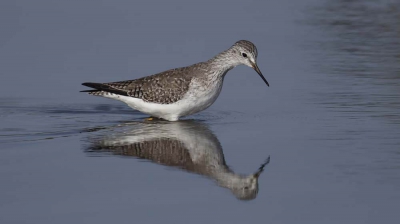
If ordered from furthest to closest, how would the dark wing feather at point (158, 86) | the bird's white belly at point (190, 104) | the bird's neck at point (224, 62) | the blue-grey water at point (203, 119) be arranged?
the bird's neck at point (224, 62)
the dark wing feather at point (158, 86)
the bird's white belly at point (190, 104)
the blue-grey water at point (203, 119)

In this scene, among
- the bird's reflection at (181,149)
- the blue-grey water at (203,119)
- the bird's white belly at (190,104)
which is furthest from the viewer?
the bird's white belly at (190,104)

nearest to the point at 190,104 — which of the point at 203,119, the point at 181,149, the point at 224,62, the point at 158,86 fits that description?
the point at 203,119

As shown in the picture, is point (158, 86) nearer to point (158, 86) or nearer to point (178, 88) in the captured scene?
point (158, 86)

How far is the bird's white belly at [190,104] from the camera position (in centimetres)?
1186

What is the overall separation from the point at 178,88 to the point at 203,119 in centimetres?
60

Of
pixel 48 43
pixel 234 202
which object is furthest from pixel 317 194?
pixel 48 43

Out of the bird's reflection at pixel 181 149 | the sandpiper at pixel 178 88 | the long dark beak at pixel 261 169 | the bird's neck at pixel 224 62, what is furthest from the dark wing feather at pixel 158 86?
the long dark beak at pixel 261 169

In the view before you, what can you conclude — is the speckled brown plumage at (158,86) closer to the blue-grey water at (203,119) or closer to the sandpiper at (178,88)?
the sandpiper at (178,88)

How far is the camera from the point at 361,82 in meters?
13.0

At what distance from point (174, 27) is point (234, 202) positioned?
8.44m

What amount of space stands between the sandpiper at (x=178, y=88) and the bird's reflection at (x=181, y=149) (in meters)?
0.38

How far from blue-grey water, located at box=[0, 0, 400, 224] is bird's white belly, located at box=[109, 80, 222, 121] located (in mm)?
201

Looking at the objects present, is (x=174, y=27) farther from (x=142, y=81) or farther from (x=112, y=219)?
(x=112, y=219)

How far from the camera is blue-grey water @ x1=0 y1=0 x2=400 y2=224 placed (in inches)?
317
